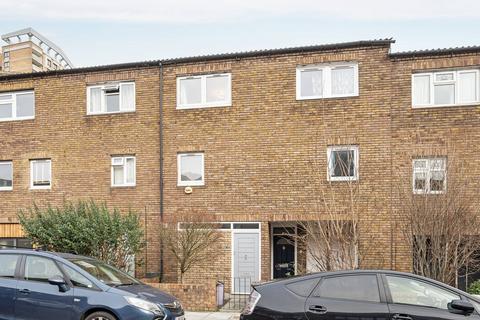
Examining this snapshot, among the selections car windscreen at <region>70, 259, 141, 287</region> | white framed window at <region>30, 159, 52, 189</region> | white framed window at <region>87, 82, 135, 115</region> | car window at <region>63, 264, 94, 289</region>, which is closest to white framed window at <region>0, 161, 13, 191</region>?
white framed window at <region>30, 159, 52, 189</region>

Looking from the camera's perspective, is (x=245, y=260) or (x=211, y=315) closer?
(x=211, y=315)

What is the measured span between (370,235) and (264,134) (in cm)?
415

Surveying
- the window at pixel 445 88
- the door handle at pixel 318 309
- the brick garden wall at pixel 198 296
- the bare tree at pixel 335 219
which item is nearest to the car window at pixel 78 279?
the door handle at pixel 318 309

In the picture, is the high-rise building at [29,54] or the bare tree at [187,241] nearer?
the bare tree at [187,241]

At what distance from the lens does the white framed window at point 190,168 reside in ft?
49.3

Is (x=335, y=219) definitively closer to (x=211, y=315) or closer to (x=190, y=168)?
(x=211, y=315)

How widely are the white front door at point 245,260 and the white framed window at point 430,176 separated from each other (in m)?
4.73

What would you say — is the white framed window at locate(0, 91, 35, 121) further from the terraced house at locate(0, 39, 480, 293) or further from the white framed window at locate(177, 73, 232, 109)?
the white framed window at locate(177, 73, 232, 109)

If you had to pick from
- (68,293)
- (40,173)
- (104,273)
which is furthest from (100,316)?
(40,173)

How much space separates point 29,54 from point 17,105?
753 centimetres

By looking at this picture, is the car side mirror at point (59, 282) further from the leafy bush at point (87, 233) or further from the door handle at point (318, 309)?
the leafy bush at point (87, 233)

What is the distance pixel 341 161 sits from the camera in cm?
1388

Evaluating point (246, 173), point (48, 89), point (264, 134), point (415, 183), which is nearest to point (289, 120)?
point (264, 134)

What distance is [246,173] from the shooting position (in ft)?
47.6
